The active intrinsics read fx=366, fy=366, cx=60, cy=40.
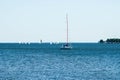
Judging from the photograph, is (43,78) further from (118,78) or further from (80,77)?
(118,78)

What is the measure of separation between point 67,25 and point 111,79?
102348 millimetres

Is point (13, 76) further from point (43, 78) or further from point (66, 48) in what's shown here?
point (66, 48)

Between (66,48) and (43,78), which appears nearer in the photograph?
(43,78)

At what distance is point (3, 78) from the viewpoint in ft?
164

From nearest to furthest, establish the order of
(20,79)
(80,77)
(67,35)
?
(20,79) → (80,77) → (67,35)

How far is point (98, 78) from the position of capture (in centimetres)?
5078

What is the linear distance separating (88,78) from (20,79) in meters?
9.48

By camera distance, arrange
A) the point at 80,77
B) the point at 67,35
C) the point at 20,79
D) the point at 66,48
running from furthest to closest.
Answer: the point at 66,48 < the point at 67,35 < the point at 80,77 < the point at 20,79

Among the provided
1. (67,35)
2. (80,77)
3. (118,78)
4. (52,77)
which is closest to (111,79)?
(118,78)

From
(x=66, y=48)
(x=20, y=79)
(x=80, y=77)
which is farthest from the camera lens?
(x=66, y=48)

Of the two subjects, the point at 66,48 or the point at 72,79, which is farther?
the point at 66,48

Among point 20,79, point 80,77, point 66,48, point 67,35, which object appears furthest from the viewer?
point 66,48

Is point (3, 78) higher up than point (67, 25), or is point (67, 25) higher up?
point (67, 25)

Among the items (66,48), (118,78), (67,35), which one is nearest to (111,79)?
(118,78)
